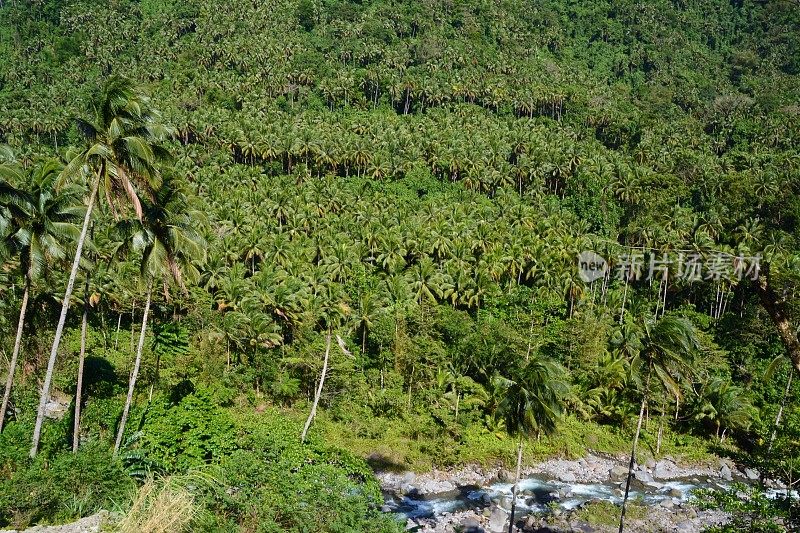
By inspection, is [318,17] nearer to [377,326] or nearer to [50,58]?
[50,58]

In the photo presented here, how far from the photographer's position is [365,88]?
12019 cm

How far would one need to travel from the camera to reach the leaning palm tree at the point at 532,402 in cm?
2692

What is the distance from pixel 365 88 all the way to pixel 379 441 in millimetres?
91892

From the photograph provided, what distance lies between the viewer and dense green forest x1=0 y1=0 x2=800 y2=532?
2380 centimetres

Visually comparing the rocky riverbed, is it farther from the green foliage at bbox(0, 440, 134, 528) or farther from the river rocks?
the green foliage at bbox(0, 440, 134, 528)

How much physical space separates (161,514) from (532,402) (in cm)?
1726

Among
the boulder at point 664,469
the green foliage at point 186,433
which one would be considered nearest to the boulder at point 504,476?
the boulder at point 664,469

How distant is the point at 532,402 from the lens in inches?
1061

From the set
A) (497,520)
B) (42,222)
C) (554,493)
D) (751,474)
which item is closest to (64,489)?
(42,222)

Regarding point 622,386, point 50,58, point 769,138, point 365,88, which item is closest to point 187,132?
→ point 365,88

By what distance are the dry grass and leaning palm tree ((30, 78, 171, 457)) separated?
10627 mm

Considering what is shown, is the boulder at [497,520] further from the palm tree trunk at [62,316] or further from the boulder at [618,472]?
the palm tree trunk at [62,316]

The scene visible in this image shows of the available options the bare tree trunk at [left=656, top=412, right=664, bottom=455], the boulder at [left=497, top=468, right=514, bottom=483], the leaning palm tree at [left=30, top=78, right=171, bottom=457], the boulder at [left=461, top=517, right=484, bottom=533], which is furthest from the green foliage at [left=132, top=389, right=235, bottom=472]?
the bare tree trunk at [left=656, top=412, right=664, bottom=455]

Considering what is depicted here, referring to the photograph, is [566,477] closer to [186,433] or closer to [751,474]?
[751,474]
